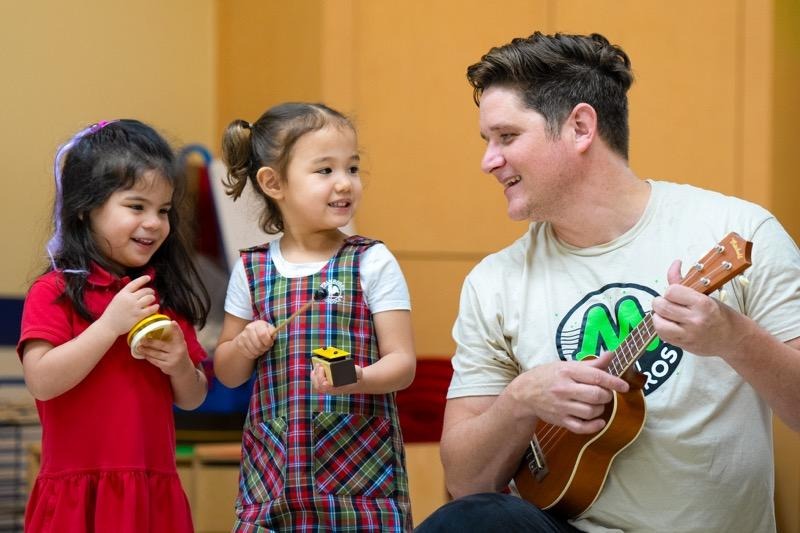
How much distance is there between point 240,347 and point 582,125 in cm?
80

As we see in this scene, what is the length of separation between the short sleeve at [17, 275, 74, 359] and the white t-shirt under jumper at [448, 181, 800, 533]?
81 cm

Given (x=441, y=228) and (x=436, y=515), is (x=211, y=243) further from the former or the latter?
(x=436, y=515)

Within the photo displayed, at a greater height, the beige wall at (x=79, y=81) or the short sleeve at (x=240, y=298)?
the beige wall at (x=79, y=81)

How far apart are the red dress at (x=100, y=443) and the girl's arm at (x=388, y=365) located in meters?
0.38

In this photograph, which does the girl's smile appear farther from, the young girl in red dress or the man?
the man

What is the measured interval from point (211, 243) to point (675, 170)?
1667 mm

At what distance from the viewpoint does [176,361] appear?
7.11ft

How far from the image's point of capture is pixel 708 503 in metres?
1.96

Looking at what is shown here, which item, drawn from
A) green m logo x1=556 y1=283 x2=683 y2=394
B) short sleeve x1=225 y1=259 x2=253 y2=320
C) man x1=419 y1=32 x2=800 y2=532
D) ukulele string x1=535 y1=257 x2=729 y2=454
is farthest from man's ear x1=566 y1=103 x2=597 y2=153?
short sleeve x1=225 y1=259 x2=253 y2=320

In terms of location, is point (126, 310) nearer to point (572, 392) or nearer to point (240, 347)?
point (240, 347)

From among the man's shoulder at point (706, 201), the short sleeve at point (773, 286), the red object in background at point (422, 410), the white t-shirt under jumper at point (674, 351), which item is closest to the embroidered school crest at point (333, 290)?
the white t-shirt under jumper at point (674, 351)

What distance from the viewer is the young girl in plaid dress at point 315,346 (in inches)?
85.7

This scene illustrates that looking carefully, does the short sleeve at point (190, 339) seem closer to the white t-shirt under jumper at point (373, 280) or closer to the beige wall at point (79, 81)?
the white t-shirt under jumper at point (373, 280)

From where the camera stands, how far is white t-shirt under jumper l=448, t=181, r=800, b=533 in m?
1.95
